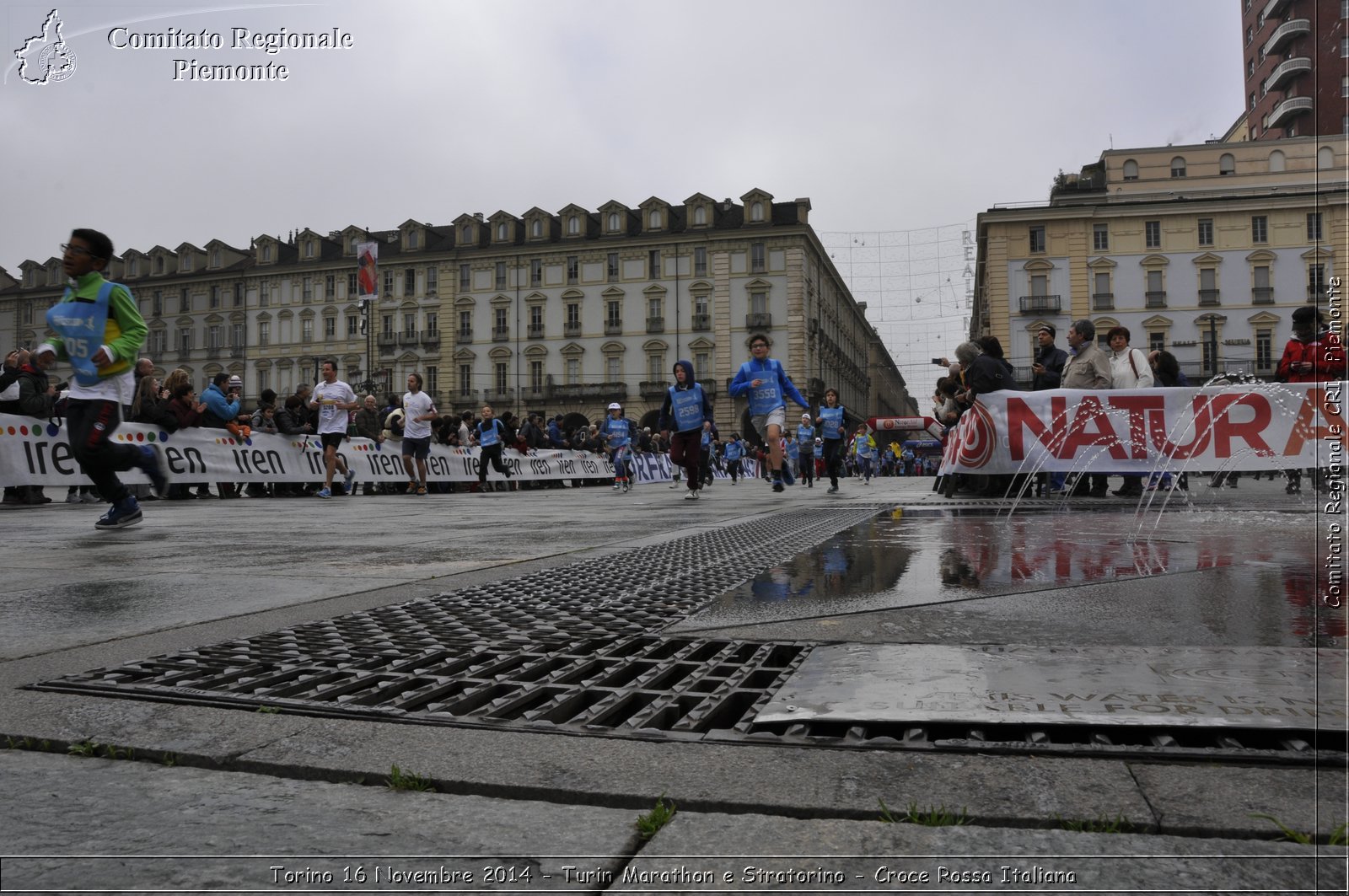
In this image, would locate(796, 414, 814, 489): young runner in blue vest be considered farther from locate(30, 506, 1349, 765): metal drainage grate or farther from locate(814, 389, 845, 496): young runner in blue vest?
locate(30, 506, 1349, 765): metal drainage grate

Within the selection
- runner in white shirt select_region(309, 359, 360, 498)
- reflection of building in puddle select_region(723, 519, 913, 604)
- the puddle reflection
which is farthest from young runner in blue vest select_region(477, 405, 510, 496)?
reflection of building in puddle select_region(723, 519, 913, 604)

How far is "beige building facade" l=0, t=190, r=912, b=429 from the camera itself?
64.4m

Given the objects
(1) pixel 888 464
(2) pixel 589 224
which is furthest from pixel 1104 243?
(2) pixel 589 224

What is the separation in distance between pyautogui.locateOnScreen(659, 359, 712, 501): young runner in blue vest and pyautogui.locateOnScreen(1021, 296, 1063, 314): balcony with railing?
50.3 meters

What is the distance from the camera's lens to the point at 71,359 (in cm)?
632

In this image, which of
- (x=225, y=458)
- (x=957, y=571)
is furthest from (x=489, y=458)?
(x=957, y=571)

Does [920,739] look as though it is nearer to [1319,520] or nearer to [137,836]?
[1319,520]

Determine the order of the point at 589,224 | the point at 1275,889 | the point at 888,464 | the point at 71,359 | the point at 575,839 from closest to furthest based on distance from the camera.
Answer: the point at 1275,889 → the point at 575,839 → the point at 71,359 → the point at 888,464 → the point at 589,224

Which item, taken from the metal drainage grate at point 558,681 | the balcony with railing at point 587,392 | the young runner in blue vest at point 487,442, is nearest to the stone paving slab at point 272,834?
the metal drainage grate at point 558,681

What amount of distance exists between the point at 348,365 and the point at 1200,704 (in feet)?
241

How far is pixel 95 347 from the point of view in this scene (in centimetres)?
631

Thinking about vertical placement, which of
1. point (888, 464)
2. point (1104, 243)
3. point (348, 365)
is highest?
point (1104, 243)

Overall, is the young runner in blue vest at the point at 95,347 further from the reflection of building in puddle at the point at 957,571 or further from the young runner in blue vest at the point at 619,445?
the young runner in blue vest at the point at 619,445

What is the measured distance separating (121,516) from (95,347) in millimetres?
1423
